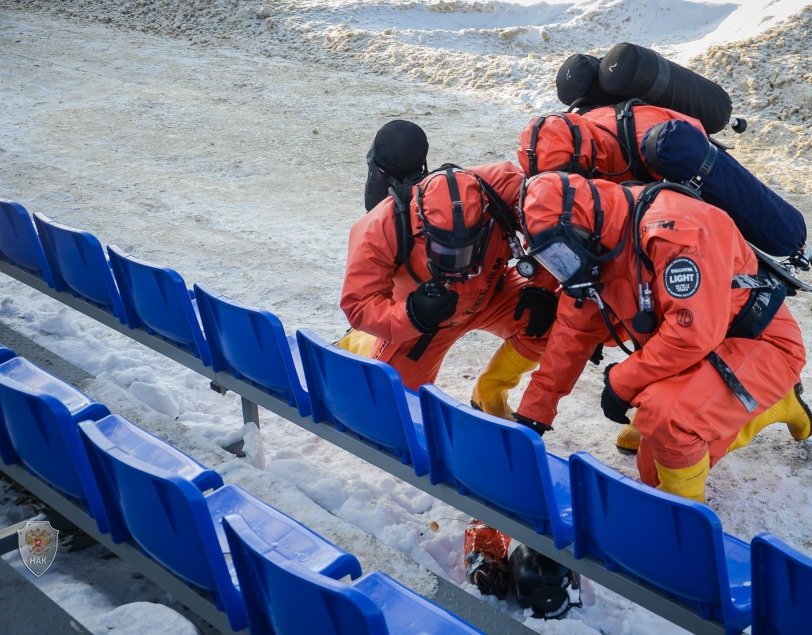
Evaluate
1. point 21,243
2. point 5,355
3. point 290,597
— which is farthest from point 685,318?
point 21,243

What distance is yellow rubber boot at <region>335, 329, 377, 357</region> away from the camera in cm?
418

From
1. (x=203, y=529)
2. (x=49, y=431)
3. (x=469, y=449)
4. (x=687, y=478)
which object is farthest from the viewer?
(x=687, y=478)

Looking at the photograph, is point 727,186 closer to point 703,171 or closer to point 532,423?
point 703,171

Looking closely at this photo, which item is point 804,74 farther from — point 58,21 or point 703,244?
point 58,21

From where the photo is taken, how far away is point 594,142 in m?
3.61

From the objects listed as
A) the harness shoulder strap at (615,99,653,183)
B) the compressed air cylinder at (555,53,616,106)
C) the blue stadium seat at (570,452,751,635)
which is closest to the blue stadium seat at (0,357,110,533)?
the blue stadium seat at (570,452,751,635)

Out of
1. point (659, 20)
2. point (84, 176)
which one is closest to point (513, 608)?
point (84, 176)

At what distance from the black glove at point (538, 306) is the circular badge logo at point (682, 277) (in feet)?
2.84

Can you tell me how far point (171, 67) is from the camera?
11898 millimetres

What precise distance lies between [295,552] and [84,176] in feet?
21.9

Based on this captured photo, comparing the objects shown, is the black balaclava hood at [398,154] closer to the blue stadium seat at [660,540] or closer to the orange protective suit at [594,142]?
the orange protective suit at [594,142]

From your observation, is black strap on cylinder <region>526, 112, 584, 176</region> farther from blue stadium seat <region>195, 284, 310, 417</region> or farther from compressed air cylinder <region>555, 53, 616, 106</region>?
blue stadium seat <region>195, 284, 310, 417</region>

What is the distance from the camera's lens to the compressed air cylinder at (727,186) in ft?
10.5

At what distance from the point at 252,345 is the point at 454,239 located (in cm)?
94
